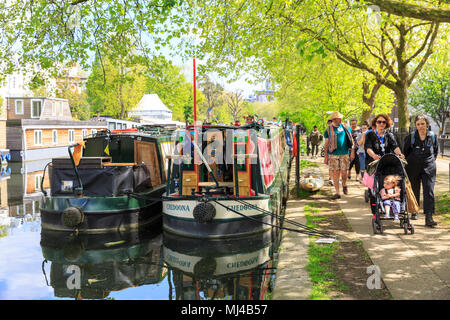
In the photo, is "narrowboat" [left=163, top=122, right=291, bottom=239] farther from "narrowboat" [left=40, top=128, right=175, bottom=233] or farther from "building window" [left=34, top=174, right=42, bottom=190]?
"building window" [left=34, top=174, right=42, bottom=190]

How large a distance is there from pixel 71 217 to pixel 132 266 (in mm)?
2328

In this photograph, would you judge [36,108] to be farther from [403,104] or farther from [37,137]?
[403,104]

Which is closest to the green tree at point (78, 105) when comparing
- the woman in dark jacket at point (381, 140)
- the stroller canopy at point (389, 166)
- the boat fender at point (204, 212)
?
the boat fender at point (204, 212)

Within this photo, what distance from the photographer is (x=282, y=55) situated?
12828 millimetres

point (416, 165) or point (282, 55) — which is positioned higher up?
point (282, 55)

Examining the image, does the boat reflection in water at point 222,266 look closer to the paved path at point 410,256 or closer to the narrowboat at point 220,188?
the narrowboat at point 220,188

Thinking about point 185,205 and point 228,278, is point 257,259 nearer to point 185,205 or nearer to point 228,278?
point 228,278

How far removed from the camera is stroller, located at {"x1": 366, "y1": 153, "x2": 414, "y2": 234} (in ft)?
25.8

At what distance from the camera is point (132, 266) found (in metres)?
8.16

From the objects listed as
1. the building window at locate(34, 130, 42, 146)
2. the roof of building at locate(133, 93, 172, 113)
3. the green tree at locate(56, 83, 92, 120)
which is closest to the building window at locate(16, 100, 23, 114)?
the building window at locate(34, 130, 42, 146)

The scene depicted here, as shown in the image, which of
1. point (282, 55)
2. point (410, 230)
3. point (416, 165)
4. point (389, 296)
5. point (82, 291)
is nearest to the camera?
point (389, 296)

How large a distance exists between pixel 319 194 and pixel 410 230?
5178 mm

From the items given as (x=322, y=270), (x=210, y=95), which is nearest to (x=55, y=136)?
(x=210, y=95)

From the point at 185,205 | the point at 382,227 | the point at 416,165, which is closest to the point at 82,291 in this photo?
the point at 185,205
